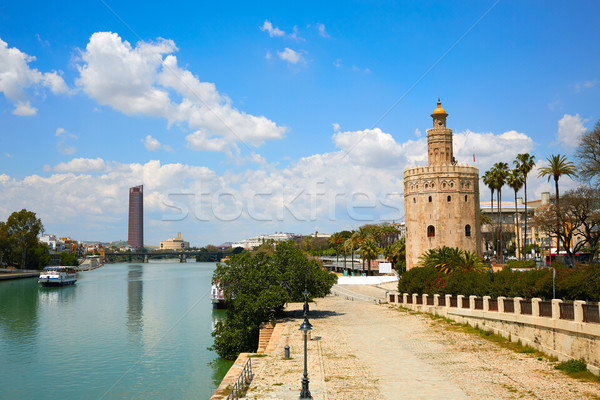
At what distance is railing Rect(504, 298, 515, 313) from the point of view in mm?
26350

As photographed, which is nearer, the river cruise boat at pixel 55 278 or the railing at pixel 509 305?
the railing at pixel 509 305

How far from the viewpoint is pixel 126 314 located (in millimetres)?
56469

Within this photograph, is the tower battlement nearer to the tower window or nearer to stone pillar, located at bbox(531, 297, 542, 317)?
the tower window

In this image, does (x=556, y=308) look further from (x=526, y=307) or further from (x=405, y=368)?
(x=405, y=368)

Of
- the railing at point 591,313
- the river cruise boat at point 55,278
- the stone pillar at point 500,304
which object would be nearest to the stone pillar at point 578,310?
the railing at point 591,313

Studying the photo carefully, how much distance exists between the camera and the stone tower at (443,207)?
5750 cm

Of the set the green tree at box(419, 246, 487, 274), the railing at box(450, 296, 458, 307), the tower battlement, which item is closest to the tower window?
the tower battlement

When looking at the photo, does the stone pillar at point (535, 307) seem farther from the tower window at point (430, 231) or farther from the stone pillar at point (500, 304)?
the tower window at point (430, 231)

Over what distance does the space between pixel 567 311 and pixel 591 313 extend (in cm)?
159

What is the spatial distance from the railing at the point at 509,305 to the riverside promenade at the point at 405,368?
2121mm

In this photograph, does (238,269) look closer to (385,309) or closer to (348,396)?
(385,309)

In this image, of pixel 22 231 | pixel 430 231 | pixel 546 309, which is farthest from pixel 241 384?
pixel 22 231

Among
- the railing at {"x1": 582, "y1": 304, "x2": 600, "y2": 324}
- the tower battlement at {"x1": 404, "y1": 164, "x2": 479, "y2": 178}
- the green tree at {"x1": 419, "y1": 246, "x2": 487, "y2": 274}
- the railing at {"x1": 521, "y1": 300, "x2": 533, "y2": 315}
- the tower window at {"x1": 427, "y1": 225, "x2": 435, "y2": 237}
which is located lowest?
the railing at {"x1": 521, "y1": 300, "x2": 533, "y2": 315}

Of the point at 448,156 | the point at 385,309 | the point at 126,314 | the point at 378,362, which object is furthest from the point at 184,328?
the point at 448,156
